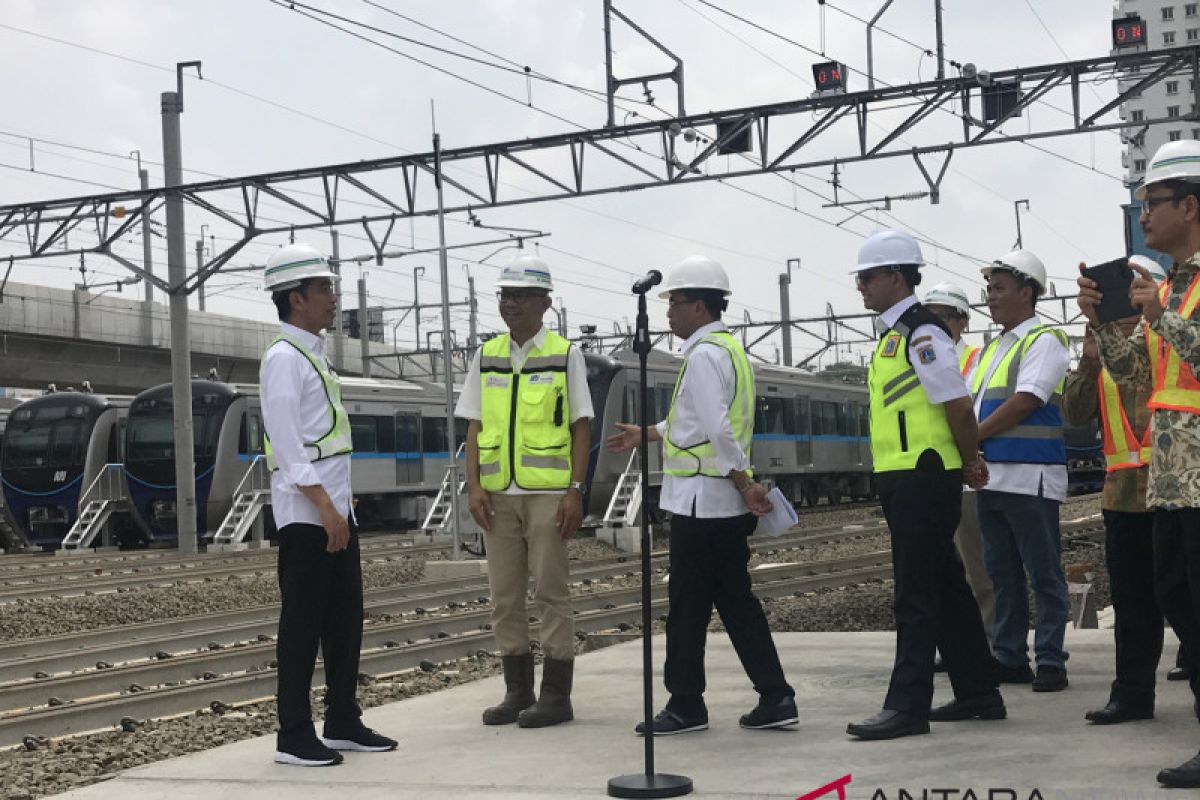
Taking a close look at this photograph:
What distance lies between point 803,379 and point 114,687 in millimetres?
31010

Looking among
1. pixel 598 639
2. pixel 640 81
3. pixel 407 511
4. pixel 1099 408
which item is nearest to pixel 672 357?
pixel 407 511

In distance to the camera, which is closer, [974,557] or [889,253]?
[889,253]

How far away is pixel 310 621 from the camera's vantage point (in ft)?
22.3

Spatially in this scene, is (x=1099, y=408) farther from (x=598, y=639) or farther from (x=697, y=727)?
(x=598, y=639)

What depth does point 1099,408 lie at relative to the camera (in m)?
7.01

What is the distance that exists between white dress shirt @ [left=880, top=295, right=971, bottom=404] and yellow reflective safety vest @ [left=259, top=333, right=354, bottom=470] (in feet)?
7.57

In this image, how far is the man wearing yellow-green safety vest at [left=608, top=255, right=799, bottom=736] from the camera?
6.91 meters

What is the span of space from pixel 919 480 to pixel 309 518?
95.9 inches

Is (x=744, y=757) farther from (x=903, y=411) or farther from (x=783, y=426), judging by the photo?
(x=783, y=426)

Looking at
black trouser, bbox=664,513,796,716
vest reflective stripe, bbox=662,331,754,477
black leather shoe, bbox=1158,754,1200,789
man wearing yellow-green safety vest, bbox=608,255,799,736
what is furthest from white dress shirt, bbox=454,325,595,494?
black leather shoe, bbox=1158,754,1200,789

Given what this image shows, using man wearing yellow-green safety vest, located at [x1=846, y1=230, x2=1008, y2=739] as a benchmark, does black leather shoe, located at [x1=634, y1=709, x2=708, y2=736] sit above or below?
below

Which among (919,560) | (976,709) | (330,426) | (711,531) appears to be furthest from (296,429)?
(976,709)

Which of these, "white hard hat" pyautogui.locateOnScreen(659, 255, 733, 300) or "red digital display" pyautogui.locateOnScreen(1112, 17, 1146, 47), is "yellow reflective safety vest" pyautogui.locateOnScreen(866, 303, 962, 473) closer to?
"white hard hat" pyautogui.locateOnScreen(659, 255, 733, 300)

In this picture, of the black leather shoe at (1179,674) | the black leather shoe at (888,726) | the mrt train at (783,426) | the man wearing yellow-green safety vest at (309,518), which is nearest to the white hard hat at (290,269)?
the man wearing yellow-green safety vest at (309,518)
